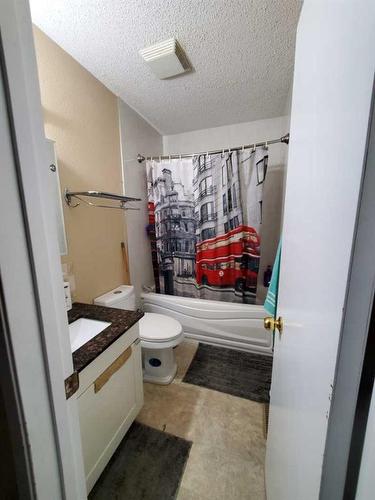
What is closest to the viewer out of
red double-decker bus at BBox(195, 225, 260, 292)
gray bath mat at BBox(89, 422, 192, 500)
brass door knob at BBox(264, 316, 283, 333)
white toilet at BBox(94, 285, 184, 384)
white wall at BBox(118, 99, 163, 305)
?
brass door knob at BBox(264, 316, 283, 333)

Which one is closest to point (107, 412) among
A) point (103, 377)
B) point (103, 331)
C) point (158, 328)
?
point (103, 377)

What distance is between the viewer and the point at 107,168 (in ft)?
5.74

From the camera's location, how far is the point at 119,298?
5.52 ft

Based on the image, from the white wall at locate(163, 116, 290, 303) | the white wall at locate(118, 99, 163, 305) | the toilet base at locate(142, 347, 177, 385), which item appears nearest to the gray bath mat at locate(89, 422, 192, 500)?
the toilet base at locate(142, 347, 177, 385)

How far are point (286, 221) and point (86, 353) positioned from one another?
1071 mm

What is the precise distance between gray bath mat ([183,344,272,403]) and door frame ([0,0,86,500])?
1399 millimetres

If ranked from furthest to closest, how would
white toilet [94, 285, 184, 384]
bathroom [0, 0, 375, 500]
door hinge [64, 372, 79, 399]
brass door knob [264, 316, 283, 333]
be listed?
white toilet [94, 285, 184, 384], brass door knob [264, 316, 283, 333], door hinge [64, 372, 79, 399], bathroom [0, 0, 375, 500]

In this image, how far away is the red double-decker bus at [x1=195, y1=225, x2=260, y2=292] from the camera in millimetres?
2133

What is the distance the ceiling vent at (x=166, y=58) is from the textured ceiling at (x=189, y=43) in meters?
0.03

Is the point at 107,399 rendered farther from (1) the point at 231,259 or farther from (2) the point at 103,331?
(1) the point at 231,259

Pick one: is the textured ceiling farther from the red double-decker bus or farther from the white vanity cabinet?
the white vanity cabinet

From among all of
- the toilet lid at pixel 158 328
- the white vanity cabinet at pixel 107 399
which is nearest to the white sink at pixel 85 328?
the white vanity cabinet at pixel 107 399

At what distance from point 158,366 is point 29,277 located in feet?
5.22

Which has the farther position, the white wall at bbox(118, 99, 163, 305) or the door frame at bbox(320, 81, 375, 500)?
the white wall at bbox(118, 99, 163, 305)
